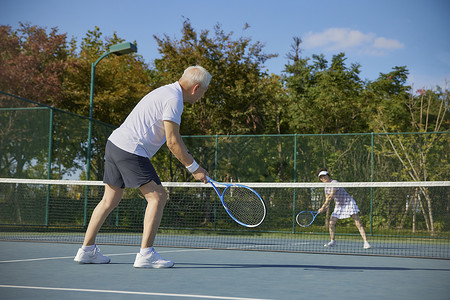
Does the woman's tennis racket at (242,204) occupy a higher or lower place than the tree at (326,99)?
lower

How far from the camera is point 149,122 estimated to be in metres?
5.08

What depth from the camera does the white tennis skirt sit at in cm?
953

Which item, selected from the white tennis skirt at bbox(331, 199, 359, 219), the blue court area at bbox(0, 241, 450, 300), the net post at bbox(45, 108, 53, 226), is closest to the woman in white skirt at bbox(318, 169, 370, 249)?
the white tennis skirt at bbox(331, 199, 359, 219)

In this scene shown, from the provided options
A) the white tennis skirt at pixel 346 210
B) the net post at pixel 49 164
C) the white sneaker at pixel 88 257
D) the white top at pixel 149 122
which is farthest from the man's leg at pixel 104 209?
the net post at pixel 49 164

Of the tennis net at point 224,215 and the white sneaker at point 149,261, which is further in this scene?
the tennis net at point 224,215

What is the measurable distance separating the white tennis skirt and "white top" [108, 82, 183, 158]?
518 cm

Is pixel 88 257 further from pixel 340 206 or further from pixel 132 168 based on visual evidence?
pixel 340 206

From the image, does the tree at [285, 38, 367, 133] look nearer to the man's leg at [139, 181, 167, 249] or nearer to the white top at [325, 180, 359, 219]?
the white top at [325, 180, 359, 219]

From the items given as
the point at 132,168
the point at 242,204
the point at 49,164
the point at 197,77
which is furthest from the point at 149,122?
the point at 49,164

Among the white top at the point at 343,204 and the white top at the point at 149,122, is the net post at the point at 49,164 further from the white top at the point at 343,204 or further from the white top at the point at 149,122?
the white top at the point at 149,122

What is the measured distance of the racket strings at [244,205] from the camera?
18.9ft

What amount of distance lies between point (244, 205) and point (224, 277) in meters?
1.08

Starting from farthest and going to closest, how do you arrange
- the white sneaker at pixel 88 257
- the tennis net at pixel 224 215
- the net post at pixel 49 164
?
the net post at pixel 49 164 < the tennis net at pixel 224 215 < the white sneaker at pixel 88 257

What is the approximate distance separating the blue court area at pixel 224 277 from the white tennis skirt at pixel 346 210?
2344 millimetres
